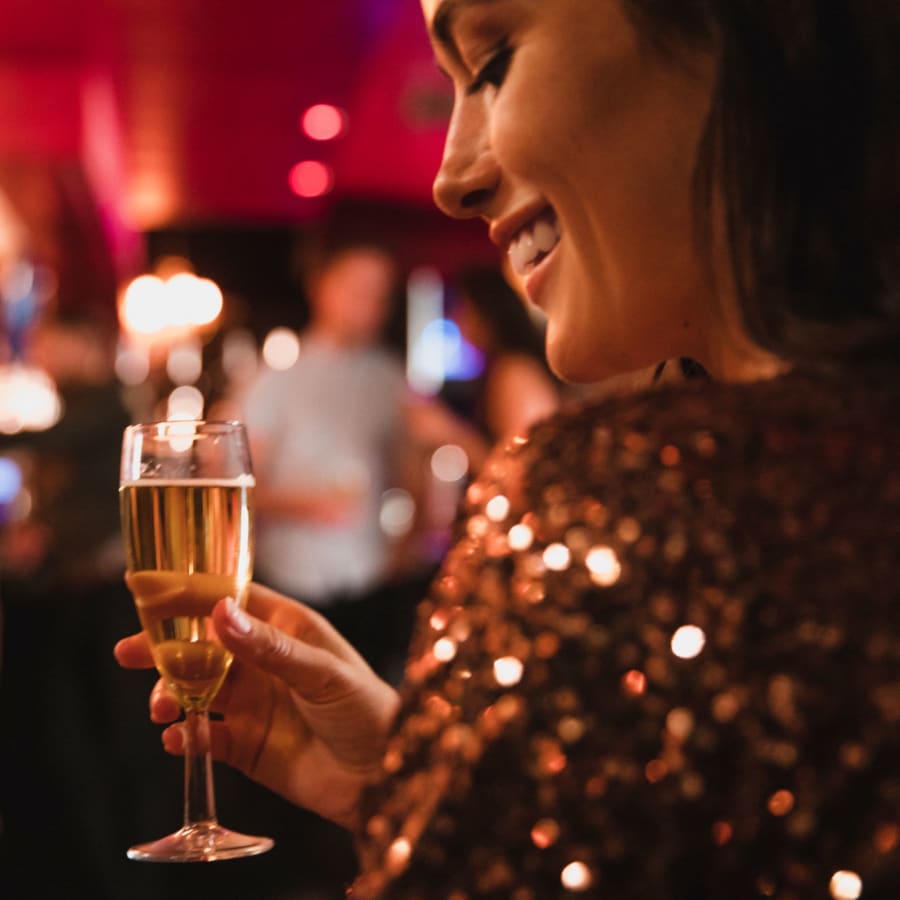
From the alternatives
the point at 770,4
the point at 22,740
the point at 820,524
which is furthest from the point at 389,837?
the point at 22,740

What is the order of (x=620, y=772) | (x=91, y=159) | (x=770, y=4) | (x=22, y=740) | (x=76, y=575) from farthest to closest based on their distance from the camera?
(x=91, y=159)
(x=76, y=575)
(x=22, y=740)
(x=770, y=4)
(x=620, y=772)

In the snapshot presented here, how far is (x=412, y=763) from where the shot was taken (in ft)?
2.36

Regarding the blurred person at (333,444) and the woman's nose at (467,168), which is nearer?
the woman's nose at (467,168)

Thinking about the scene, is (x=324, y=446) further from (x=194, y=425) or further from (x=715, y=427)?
(x=715, y=427)

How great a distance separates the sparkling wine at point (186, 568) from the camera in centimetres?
116

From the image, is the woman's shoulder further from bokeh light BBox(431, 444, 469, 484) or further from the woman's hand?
bokeh light BBox(431, 444, 469, 484)

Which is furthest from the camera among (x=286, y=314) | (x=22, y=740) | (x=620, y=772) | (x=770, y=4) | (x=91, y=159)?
(x=286, y=314)

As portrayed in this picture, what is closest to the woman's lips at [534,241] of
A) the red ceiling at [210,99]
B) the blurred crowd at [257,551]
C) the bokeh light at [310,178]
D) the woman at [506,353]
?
the blurred crowd at [257,551]

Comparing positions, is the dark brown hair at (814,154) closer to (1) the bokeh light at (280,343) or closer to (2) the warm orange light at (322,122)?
(2) the warm orange light at (322,122)

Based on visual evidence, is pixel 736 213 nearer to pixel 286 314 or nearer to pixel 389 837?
pixel 389 837

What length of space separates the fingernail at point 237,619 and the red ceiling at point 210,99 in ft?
18.9

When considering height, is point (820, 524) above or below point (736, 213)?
below

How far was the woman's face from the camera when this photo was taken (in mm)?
913

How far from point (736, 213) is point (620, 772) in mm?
375
